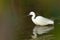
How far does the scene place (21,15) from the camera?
8.97ft

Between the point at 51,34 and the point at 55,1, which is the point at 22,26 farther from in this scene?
the point at 55,1

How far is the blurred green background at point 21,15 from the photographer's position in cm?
201

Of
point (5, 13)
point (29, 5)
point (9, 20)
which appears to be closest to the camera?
point (9, 20)

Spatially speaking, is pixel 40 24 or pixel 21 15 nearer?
pixel 40 24

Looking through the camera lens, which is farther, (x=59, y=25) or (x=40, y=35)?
(x=59, y=25)

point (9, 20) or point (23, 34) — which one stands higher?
point (9, 20)

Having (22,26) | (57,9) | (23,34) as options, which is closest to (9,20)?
(22,26)

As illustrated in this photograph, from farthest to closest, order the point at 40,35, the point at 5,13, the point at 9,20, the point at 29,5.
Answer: the point at 29,5 < the point at 5,13 < the point at 9,20 < the point at 40,35

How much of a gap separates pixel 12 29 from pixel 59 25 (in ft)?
1.44

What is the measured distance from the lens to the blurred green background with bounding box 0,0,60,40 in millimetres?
2005

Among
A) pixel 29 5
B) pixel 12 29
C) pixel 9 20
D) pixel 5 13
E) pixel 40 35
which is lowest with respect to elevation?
pixel 40 35


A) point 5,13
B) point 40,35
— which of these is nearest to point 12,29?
point 40,35

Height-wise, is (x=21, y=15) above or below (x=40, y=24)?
above

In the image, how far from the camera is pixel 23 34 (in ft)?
6.49
